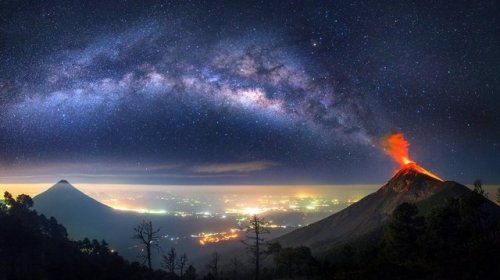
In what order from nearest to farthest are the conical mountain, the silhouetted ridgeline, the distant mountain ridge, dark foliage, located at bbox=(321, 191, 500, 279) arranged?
1. dark foliage, located at bbox=(321, 191, 500, 279)
2. the silhouetted ridgeline
3. the distant mountain ridge
4. the conical mountain

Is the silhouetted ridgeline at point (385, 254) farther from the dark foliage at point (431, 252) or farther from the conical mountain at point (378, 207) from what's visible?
the conical mountain at point (378, 207)

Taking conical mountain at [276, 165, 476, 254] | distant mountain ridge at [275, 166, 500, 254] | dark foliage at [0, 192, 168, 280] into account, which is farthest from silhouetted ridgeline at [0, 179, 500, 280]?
distant mountain ridge at [275, 166, 500, 254]

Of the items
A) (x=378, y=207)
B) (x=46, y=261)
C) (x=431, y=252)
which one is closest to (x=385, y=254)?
(x=431, y=252)

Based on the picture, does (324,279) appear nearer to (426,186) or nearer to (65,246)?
(65,246)

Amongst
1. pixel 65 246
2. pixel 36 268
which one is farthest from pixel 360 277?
pixel 65 246

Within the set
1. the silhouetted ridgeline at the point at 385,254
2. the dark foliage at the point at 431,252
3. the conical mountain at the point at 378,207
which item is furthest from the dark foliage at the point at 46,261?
the conical mountain at the point at 378,207

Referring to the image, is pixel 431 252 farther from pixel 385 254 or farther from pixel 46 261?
pixel 46 261

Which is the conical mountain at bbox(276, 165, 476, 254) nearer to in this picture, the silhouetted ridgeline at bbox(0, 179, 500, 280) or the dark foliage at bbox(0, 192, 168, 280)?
the silhouetted ridgeline at bbox(0, 179, 500, 280)

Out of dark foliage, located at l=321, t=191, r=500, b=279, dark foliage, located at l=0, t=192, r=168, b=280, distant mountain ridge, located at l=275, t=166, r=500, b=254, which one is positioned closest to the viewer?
dark foliage, located at l=321, t=191, r=500, b=279
